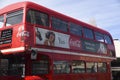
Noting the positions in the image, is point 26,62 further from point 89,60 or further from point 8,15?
point 89,60

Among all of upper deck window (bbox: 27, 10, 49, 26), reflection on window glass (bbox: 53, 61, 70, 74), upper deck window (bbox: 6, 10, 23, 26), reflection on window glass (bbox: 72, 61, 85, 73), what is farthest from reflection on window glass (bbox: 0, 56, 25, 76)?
reflection on window glass (bbox: 72, 61, 85, 73)

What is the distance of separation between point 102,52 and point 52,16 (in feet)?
16.2

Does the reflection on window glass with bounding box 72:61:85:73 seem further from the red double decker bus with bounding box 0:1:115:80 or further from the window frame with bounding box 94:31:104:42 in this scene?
the window frame with bounding box 94:31:104:42

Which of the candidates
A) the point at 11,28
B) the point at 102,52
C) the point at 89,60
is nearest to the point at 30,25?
the point at 11,28

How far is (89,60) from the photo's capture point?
12938 millimetres

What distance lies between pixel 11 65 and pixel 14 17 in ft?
6.29

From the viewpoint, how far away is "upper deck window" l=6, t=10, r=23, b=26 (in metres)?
9.76

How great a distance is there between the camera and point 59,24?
36.3ft

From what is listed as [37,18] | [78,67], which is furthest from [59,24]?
[78,67]

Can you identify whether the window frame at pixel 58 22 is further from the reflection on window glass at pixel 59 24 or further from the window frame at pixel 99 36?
the window frame at pixel 99 36

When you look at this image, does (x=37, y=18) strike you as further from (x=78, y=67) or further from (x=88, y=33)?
(x=88, y=33)

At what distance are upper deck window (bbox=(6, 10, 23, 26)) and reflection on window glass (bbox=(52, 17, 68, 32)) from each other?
151 cm

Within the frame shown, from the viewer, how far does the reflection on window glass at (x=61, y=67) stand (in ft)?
33.7

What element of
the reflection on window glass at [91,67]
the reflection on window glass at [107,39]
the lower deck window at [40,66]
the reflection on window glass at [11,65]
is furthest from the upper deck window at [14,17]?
the reflection on window glass at [107,39]
